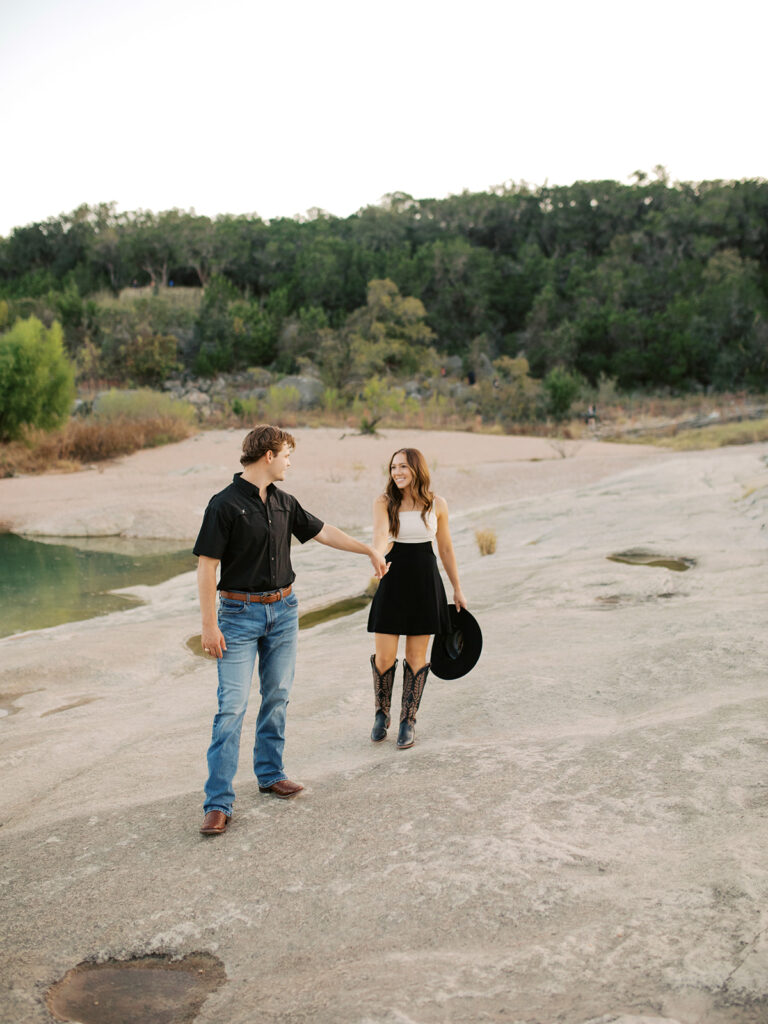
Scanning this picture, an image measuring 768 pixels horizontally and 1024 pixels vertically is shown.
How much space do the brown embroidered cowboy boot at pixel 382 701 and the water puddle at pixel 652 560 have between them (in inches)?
171

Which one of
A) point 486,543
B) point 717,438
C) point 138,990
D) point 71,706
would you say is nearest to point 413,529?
point 138,990

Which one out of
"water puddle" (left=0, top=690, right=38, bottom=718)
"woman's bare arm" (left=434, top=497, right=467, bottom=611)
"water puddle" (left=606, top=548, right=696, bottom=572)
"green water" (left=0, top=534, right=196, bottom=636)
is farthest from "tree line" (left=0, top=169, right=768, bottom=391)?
"woman's bare arm" (left=434, top=497, right=467, bottom=611)

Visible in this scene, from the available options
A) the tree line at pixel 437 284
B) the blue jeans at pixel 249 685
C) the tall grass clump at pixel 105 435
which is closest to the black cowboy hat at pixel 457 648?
the blue jeans at pixel 249 685

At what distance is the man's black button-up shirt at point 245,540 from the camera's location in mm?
3727

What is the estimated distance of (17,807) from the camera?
162 inches

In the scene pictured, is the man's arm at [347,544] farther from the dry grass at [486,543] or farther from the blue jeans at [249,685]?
the dry grass at [486,543]

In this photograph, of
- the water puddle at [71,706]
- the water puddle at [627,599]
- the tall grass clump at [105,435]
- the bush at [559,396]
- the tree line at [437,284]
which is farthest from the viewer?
the tree line at [437,284]

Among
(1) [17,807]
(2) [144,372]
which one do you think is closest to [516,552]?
(1) [17,807]

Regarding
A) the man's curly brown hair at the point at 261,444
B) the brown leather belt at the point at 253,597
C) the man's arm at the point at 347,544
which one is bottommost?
the brown leather belt at the point at 253,597

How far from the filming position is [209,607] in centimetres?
366

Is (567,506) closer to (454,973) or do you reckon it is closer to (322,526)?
(322,526)

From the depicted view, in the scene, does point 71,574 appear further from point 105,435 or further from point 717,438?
point 717,438

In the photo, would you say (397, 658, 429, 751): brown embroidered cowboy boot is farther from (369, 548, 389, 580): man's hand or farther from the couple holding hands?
(369, 548, 389, 580): man's hand

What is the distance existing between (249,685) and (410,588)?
1046mm
